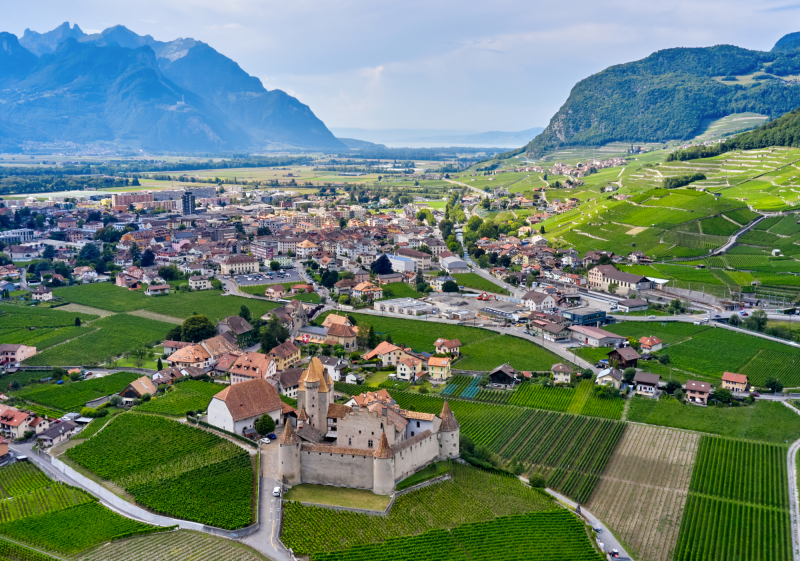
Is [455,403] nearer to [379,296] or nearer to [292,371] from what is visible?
[292,371]

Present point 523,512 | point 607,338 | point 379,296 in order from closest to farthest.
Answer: point 523,512
point 607,338
point 379,296

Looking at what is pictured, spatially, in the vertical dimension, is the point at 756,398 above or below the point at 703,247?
below

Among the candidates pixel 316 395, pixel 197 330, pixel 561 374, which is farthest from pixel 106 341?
pixel 561 374

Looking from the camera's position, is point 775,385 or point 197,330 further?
point 197,330

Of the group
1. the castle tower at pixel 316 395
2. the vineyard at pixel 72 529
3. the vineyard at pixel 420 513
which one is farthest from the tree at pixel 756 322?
the vineyard at pixel 72 529

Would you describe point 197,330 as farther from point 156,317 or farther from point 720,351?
point 720,351

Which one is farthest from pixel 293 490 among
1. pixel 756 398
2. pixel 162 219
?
pixel 162 219

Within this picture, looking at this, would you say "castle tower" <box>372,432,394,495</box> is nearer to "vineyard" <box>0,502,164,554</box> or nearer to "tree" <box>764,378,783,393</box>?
"vineyard" <box>0,502,164,554</box>
